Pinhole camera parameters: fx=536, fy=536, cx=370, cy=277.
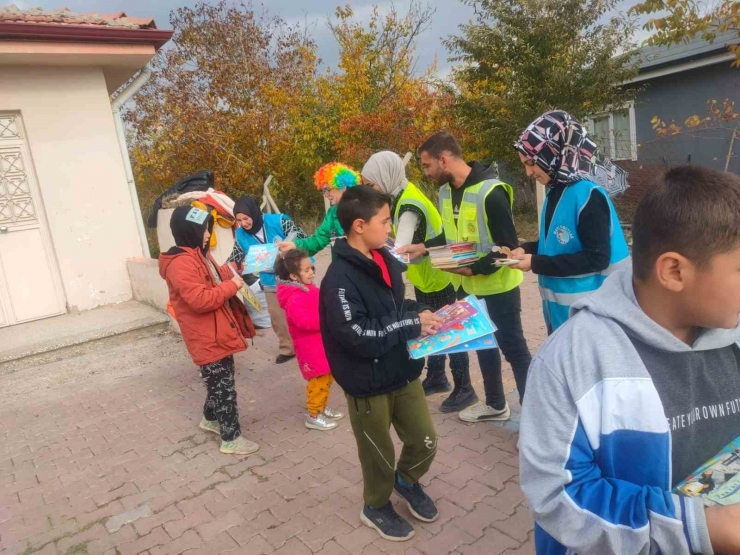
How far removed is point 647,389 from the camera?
1159mm

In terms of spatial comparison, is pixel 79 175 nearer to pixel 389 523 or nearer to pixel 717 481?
pixel 389 523

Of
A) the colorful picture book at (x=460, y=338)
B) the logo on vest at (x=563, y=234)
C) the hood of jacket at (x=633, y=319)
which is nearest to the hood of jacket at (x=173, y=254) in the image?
the colorful picture book at (x=460, y=338)

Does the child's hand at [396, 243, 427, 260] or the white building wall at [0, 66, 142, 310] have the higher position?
the white building wall at [0, 66, 142, 310]

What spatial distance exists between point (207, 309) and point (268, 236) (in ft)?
6.33

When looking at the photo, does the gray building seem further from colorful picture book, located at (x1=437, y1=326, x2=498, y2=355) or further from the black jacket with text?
the black jacket with text

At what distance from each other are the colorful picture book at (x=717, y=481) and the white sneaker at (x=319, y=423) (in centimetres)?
Answer: 307

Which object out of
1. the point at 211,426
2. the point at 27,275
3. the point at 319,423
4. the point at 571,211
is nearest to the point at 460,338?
the point at 571,211

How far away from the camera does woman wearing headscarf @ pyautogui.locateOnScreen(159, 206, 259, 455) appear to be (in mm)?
3508

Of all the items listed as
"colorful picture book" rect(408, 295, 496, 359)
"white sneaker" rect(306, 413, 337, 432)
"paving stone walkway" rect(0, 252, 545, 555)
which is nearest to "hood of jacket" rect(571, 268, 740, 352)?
"colorful picture book" rect(408, 295, 496, 359)

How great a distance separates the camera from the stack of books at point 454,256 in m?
3.31

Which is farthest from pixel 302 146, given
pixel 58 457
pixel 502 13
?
pixel 58 457

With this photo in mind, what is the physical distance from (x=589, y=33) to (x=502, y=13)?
1.86m

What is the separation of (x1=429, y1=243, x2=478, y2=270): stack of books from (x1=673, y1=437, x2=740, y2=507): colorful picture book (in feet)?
7.16

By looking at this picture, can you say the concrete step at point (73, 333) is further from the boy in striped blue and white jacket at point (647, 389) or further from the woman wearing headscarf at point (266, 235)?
the boy in striped blue and white jacket at point (647, 389)
